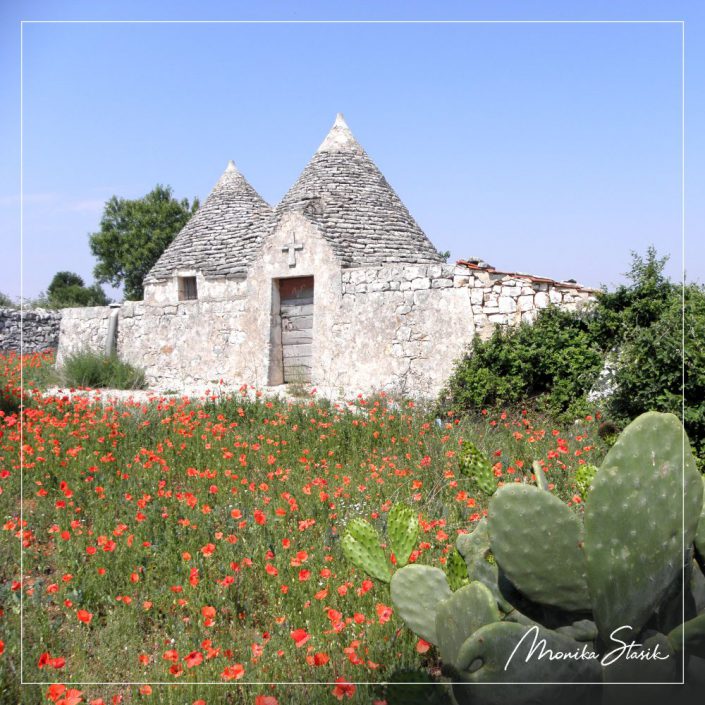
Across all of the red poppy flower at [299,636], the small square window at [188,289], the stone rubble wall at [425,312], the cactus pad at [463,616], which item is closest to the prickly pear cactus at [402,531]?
the red poppy flower at [299,636]

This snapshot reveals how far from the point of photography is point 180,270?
15.0 metres

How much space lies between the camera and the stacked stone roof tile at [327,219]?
1309 cm

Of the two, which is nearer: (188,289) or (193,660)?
(193,660)

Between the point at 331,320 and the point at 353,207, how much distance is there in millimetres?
2927

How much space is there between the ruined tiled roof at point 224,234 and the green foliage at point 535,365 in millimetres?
6063

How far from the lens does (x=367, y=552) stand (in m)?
3.10

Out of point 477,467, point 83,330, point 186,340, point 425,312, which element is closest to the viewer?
point 477,467

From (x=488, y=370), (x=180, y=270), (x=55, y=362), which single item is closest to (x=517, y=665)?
(x=488, y=370)

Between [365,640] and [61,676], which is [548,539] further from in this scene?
[61,676]

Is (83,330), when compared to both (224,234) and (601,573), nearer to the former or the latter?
(224,234)

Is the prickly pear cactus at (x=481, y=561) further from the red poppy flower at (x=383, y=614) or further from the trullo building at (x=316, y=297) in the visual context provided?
the trullo building at (x=316, y=297)

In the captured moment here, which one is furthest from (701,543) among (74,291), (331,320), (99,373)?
(74,291)

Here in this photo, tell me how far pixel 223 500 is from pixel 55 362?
1218 centimetres

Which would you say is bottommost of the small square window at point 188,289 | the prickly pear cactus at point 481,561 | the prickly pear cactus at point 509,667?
the prickly pear cactus at point 509,667
